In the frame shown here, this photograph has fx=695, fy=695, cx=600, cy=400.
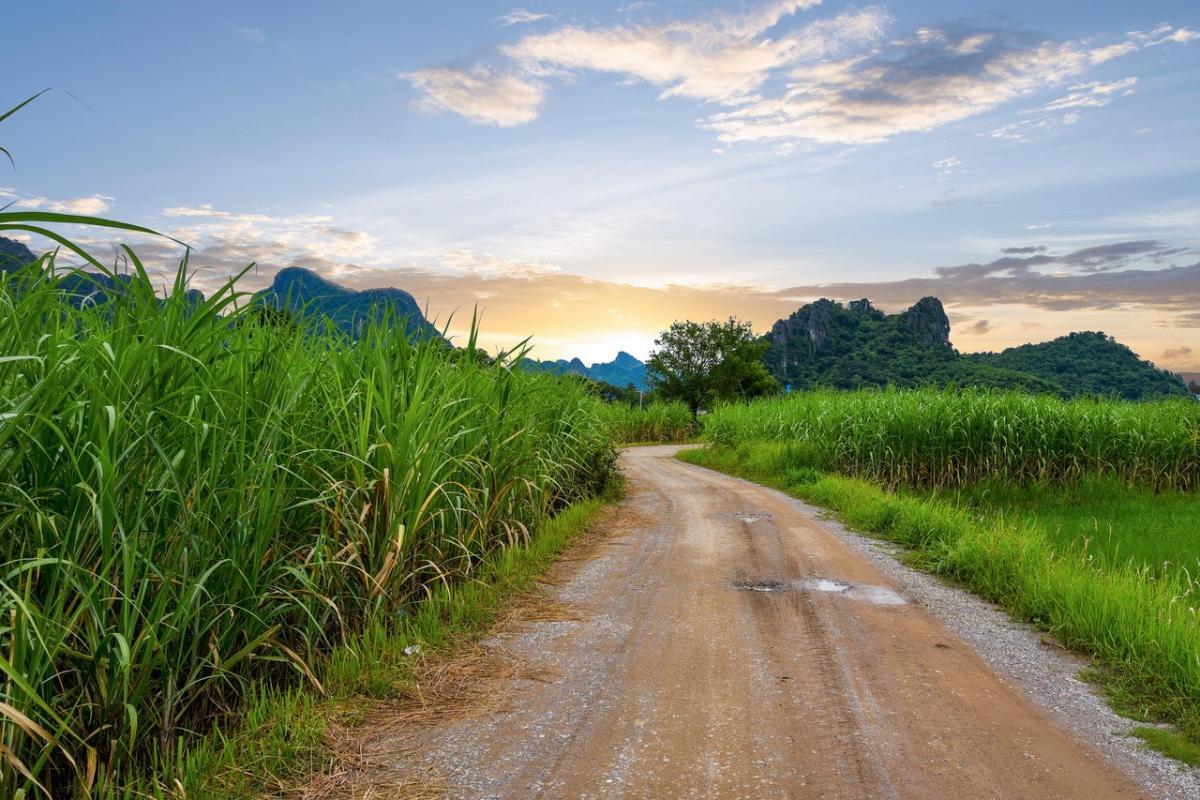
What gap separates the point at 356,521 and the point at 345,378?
4.26ft

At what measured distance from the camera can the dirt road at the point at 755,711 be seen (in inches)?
119

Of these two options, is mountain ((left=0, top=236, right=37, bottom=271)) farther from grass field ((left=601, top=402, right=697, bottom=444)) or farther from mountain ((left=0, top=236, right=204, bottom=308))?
grass field ((left=601, top=402, right=697, bottom=444))

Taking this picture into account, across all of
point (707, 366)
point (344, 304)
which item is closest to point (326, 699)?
point (344, 304)

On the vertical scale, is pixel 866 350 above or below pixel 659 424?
above

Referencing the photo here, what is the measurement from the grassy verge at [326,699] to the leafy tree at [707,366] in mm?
51935

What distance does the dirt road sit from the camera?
3.03m

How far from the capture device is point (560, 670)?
4219 mm

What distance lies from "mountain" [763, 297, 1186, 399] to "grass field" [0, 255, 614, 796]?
17.3 m

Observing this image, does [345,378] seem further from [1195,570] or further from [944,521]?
[1195,570]

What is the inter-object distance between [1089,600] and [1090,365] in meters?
59.5

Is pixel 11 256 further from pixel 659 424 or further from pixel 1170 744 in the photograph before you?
pixel 659 424

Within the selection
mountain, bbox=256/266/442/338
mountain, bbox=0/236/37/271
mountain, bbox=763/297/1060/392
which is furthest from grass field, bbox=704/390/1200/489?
mountain, bbox=763/297/1060/392

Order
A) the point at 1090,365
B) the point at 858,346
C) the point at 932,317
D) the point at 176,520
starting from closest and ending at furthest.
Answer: the point at 176,520 → the point at 1090,365 → the point at 858,346 → the point at 932,317

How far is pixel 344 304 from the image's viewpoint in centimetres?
585
